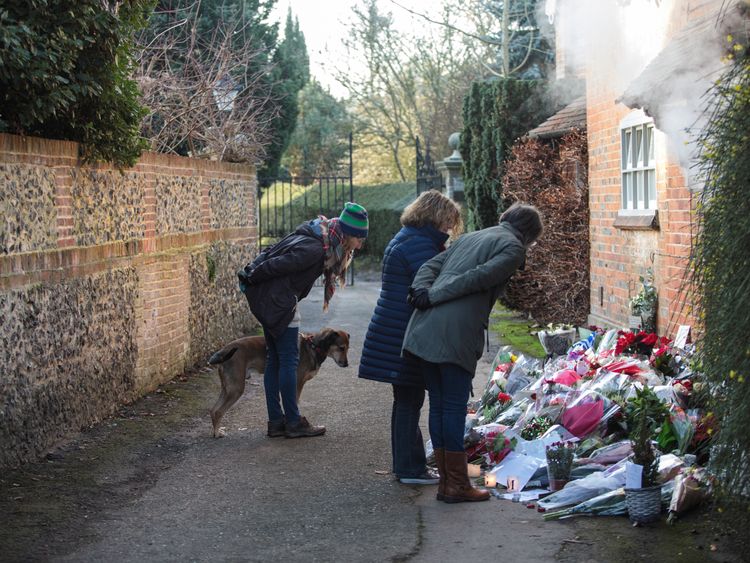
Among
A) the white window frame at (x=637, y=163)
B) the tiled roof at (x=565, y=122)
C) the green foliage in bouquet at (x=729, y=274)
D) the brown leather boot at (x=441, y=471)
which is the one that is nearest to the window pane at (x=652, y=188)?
the white window frame at (x=637, y=163)

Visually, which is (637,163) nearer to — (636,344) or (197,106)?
(636,344)

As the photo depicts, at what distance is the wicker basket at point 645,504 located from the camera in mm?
5516

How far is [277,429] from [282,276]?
1254 mm

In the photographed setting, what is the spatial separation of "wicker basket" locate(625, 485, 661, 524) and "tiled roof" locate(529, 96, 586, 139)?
9.13 meters

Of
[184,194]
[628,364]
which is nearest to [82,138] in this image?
[184,194]

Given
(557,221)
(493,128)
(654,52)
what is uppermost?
(654,52)

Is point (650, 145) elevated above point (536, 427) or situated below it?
above

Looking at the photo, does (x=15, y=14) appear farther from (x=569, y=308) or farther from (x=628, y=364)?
(x=569, y=308)

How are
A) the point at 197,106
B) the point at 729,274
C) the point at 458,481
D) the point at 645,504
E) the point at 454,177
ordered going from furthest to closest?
the point at 454,177, the point at 197,106, the point at 458,481, the point at 645,504, the point at 729,274

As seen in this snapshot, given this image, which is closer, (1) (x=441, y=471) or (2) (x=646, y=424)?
(2) (x=646, y=424)

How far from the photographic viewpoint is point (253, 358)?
8.64 meters

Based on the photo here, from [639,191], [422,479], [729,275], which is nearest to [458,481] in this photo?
[422,479]

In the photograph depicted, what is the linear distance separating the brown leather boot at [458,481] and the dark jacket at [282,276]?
2.30m

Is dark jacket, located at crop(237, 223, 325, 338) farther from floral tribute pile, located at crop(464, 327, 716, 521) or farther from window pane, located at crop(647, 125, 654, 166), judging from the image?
window pane, located at crop(647, 125, 654, 166)
